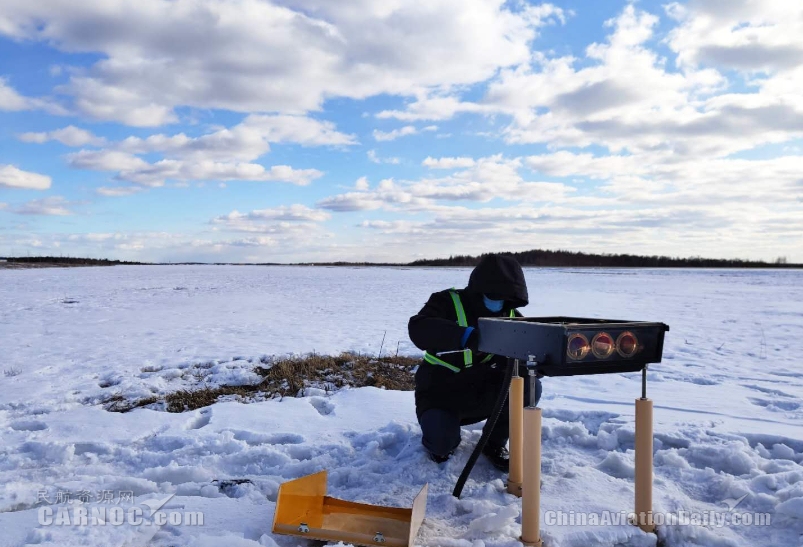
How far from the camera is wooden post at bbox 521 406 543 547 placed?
2.31 meters

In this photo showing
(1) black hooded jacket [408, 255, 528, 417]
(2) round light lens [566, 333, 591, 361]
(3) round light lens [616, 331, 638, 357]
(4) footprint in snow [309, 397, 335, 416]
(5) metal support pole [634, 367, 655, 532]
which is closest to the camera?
(2) round light lens [566, 333, 591, 361]

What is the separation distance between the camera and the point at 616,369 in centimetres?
232

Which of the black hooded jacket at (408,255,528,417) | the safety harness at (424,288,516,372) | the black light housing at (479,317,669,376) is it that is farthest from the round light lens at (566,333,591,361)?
the safety harness at (424,288,516,372)

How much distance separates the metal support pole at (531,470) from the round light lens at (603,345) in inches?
9.6

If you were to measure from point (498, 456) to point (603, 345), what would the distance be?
1.46 metres

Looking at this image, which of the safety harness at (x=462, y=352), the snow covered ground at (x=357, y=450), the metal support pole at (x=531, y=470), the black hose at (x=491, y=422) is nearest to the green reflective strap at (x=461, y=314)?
the safety harness at (x=462, y=352)

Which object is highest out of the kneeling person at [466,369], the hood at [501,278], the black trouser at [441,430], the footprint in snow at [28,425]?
the hood at [501,278]

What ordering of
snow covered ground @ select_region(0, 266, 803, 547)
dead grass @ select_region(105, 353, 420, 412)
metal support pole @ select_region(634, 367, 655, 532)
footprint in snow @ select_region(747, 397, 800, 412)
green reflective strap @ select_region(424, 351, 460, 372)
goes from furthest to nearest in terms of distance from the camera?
dead grass @ select_region(105, 353, 420, 412)
footprint in snow @ select_region(747, 397, 800, 412)
green reflective strap @ select_region(424, 351, 460, 372)
snow covered ground @ select_region(0, 266, 803, 547)
metal support pole @ select_region(634, 367, 655, 532)

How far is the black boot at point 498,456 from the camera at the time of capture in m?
3.40

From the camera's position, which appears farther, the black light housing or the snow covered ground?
the snow covered ground

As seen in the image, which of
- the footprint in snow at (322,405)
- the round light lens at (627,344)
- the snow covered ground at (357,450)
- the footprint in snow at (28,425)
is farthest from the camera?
the footprint in snow at (322,405)

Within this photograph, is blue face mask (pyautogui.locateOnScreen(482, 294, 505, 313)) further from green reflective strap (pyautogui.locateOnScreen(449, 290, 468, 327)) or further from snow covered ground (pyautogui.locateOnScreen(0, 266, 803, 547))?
snow covered ground (pyautogui.locateOnScreen(0, 266, 803, 547))

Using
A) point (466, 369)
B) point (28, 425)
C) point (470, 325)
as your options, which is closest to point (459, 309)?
point (470, 325)

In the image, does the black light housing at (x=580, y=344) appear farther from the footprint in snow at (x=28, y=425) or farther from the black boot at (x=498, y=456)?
the footprint in snow at (x=28, y=425)
